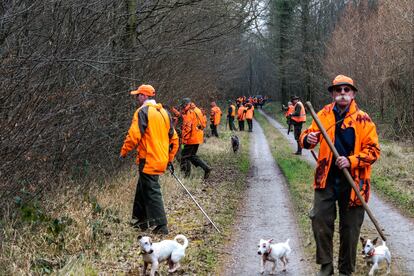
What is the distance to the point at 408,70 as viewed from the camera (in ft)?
71.1

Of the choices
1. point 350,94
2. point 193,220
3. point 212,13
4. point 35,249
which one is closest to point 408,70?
point 212,13

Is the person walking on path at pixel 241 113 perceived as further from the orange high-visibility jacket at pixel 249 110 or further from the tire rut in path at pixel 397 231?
the tire rut in path at pixel 397 231

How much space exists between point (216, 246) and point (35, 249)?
265 cm

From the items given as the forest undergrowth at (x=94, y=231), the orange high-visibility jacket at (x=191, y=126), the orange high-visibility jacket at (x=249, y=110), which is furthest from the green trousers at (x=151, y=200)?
the orange high-visibility jacket at (x=249, y=110)

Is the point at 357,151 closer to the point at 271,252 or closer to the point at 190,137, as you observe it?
the point at 271,252

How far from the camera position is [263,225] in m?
9.68

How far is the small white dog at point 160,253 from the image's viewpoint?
19.9 ft

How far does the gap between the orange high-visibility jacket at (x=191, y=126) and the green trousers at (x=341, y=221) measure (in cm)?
842

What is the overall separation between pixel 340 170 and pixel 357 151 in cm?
27

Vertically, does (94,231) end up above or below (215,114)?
below

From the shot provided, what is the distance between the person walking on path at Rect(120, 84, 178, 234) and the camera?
787 centimetres

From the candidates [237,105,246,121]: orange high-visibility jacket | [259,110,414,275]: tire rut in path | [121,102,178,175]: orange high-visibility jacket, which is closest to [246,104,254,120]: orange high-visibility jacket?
[237,105,246,121]: orange high-visibility jacket

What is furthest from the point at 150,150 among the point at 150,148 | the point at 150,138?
the point at 150,138

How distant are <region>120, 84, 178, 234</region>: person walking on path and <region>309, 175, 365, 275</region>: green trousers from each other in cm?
281
